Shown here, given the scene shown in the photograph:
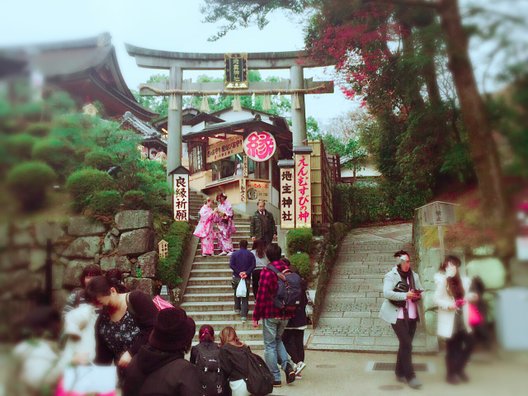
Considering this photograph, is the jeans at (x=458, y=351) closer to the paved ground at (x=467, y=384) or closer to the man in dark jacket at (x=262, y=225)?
the paved ground at (x=467, y=384)

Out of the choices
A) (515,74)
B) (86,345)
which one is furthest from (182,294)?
(515,74)

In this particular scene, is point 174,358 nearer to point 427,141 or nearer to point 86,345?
point 86,345

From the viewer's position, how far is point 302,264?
377 inches

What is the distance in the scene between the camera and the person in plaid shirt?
18.7 ft

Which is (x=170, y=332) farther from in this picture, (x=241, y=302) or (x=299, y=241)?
(x=299, y=241)

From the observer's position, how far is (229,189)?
19578 mm

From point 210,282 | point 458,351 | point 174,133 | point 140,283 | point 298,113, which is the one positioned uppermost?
point 298,113

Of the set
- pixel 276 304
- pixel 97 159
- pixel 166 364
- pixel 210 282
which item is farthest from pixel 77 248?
pixel 210 282

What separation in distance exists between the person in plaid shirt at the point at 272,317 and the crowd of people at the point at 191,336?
0.01m

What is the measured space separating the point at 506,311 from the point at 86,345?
99 centimetres

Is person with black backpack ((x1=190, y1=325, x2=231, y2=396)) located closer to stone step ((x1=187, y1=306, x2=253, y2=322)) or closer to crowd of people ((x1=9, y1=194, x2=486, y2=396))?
crowd of people ((x1=9, y1=194, x2=486, y2=396))

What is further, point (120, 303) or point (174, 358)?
point (120, 303)

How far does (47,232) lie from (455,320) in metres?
0.95

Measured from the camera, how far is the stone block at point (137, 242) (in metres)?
8.93
